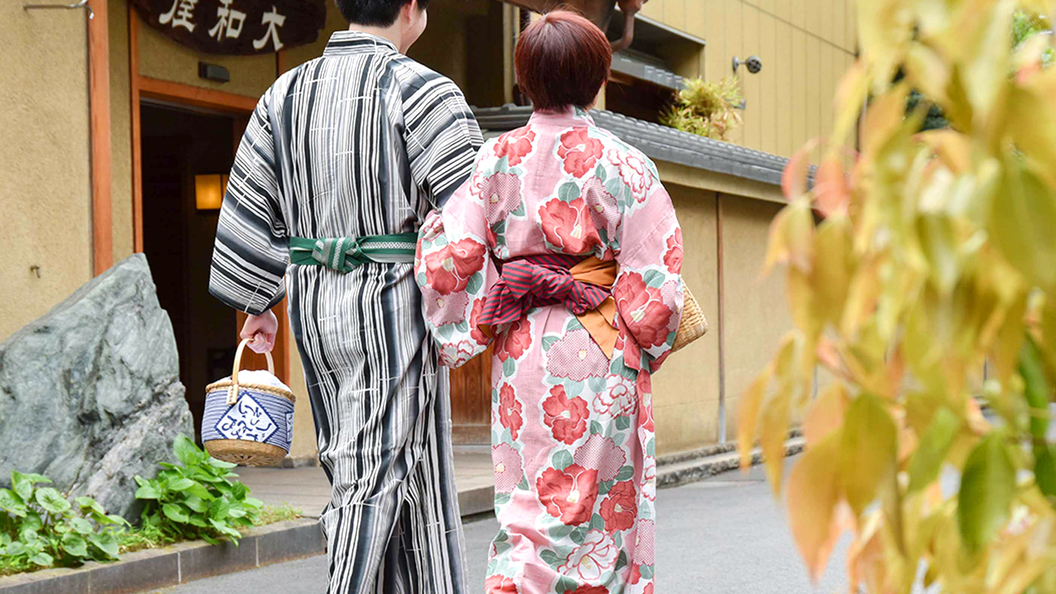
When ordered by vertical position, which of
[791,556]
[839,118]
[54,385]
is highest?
[839,118]

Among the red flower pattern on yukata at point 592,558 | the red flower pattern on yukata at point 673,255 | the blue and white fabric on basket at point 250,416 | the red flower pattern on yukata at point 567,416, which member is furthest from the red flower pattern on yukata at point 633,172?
the blue and white fabric on basket at point 250,416

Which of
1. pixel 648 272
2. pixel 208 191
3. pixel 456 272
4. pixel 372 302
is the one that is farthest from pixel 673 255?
pixel 208 191

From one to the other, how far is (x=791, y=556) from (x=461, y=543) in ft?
9.31

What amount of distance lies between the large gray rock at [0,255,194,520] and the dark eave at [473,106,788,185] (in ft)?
13.2

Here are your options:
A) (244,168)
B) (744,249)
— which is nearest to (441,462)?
(244,168)

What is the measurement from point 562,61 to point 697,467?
7429 millimetres

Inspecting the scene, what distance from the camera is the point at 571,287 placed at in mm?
3346

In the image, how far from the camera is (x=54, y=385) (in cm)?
545

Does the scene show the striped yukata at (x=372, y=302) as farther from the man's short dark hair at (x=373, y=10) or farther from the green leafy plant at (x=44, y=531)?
the green leafy plant at (x=44, y=531)

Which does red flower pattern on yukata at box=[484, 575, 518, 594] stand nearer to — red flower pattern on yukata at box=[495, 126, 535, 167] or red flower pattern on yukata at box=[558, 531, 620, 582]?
red flower pattern on yukata at box=[558, 531, 620, 582]

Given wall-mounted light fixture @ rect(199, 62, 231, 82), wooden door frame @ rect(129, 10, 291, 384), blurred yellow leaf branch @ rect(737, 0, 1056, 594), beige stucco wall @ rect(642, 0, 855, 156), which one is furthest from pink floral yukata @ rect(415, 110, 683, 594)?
beige stucco wall @ rect(642, 0, 855, 156)

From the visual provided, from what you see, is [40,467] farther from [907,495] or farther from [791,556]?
[907,495]

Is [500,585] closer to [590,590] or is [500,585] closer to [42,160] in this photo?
[590,590]

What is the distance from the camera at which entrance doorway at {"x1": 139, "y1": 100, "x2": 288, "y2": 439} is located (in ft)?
36.0
